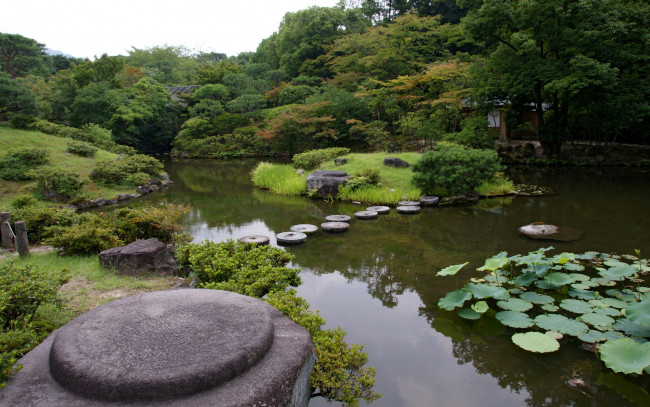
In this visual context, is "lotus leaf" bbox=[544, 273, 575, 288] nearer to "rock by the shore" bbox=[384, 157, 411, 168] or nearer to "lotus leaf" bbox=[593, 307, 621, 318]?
"lotus leaf" bbox=[593, 307, 621, 318]

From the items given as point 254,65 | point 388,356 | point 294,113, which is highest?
point 254,65

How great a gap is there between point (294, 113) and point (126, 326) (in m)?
20.8

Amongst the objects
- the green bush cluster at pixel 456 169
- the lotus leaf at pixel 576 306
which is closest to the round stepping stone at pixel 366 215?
the green bush cluster at pixel 456 169

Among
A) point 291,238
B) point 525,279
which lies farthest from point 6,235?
point 525,279

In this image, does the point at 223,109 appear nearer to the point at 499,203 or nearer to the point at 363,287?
the point at 499,203

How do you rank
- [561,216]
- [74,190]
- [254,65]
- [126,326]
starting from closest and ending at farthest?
[126,326] → [561,216] → [74,190] → [254,65]

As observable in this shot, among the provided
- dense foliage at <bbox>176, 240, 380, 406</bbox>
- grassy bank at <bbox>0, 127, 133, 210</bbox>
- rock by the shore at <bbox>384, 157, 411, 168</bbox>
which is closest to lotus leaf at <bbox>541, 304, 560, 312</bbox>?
dense foliage at <bbox>176, 240, 380, 406</bbox>

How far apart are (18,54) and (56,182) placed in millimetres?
30714

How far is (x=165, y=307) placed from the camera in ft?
11.3

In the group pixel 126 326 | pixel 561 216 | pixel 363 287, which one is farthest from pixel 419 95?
pixel 126 326

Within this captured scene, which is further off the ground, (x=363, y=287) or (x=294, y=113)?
(x=294, y=113)

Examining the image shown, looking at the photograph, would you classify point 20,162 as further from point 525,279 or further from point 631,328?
point 631,328

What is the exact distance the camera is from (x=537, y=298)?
503cm

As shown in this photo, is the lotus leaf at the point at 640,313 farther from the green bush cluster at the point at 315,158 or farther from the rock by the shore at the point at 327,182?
the green bush cluster at the point at 315,158
